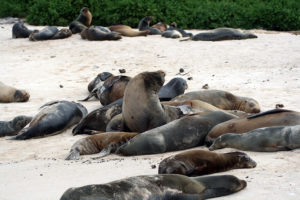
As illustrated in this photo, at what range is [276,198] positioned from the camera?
3387mm

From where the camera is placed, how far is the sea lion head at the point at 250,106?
23.9 feet

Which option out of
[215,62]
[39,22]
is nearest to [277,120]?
[215,62]

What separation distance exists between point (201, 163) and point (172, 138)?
4.22 ft

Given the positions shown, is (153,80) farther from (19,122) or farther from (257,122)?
(19,122)

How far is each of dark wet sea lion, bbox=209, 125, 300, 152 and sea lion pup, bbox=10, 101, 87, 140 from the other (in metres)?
2.53

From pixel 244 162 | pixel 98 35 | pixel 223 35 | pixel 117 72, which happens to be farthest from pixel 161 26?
pixel 244 162

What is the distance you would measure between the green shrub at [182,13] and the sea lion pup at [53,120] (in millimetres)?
10153

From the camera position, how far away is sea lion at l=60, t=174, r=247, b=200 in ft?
10.6

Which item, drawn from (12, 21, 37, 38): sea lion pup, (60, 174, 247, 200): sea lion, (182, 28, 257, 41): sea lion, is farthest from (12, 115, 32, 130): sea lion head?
(12, 21, 37, 38): sea lion pup

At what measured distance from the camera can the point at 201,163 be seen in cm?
418

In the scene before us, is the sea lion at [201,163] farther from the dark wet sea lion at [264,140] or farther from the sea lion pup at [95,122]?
the sea lion pup at [95,122]

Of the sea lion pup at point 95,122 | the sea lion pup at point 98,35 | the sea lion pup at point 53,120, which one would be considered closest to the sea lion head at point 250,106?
the sea lion pup at point 95,122

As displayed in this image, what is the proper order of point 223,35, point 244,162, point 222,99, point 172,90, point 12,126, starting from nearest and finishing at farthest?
1. point 244,162
2. point 12,126
3. point 222,99
4. point 172,90
5. point 223,35

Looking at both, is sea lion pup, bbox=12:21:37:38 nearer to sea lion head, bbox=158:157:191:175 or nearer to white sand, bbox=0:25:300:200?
white sand, bbox=0:25:300:200
